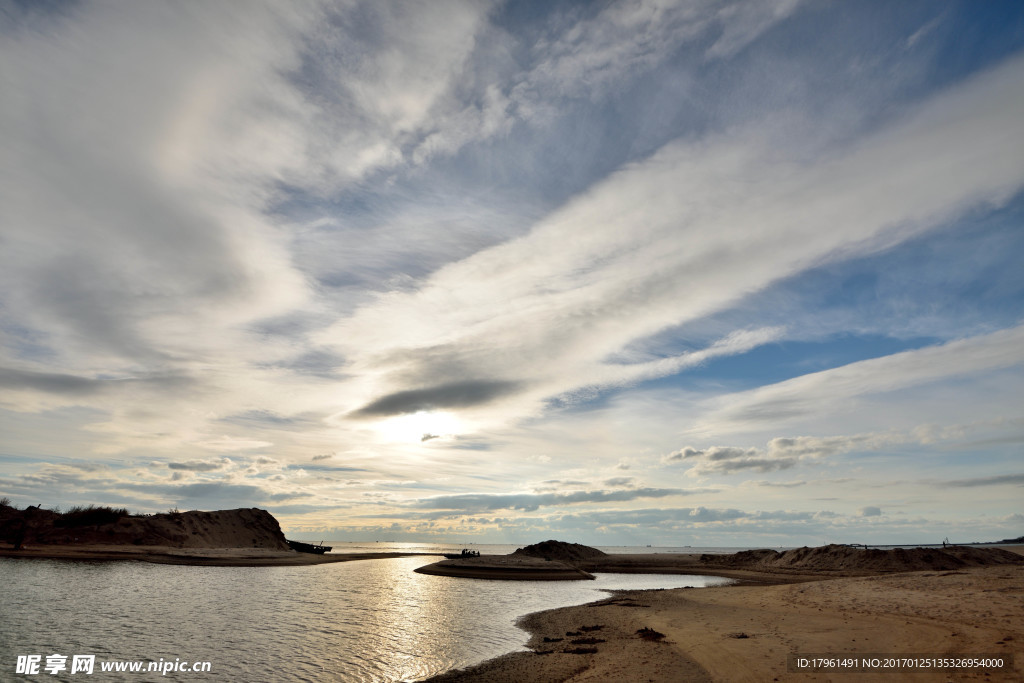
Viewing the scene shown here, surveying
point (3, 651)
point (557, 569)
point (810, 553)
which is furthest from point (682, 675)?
point (810, 553)

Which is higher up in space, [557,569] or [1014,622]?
[1014,622]

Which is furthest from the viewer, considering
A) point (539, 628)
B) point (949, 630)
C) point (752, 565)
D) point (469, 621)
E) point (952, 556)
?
point (752, 565)

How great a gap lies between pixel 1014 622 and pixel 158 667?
35182 millimetres

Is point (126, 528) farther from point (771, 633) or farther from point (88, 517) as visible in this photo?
point (771, 633)

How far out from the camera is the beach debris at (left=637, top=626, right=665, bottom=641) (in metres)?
24.5

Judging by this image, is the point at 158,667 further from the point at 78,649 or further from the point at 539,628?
the point at 539,628

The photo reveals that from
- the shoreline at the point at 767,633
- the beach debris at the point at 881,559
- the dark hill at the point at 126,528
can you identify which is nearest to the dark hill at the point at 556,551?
the beach debris at the point at 881,559

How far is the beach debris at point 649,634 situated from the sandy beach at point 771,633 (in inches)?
3.9

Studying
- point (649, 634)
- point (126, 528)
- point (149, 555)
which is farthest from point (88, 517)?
point (649, 634)

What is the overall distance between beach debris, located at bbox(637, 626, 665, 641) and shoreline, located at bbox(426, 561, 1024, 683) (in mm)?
145

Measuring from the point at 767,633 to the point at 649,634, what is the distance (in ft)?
18.1

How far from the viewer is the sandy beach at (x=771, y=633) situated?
17422mm

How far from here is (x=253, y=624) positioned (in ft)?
88.5

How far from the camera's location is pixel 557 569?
7438 centimetres
